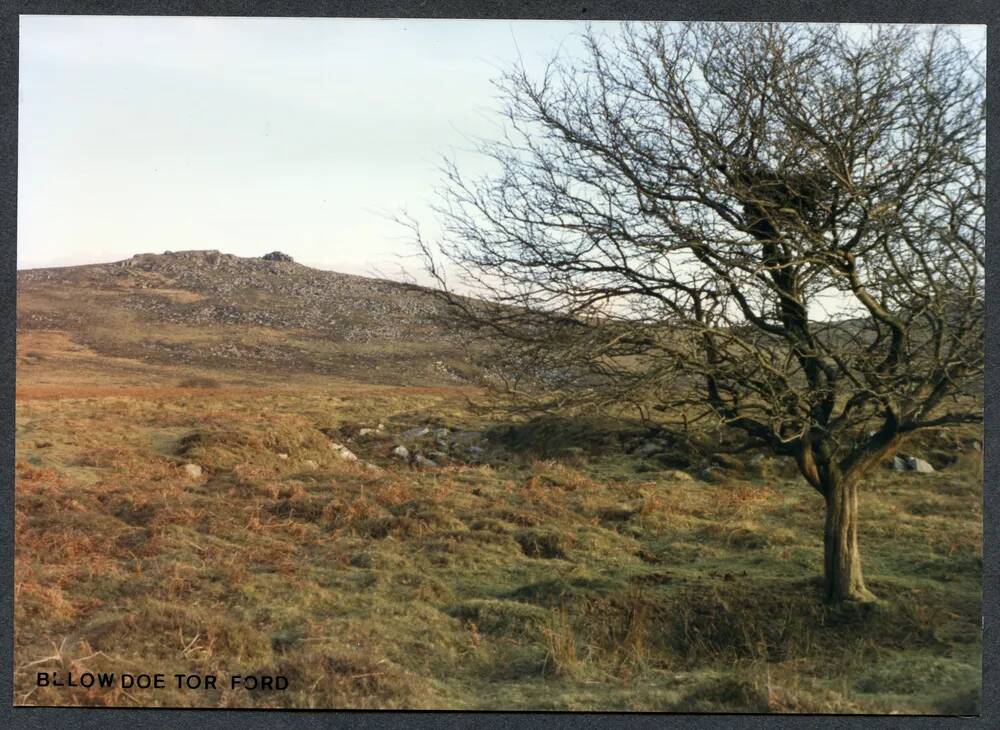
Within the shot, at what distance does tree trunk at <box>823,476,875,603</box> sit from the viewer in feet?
22.3

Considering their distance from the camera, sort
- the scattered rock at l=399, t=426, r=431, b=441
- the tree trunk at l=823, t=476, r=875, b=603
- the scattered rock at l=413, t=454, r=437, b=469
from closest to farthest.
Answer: the tree trunk at l=823, t=476, r=875, b=603 < the scattered rock at l=413, t=454, r=437, b=469 < the scattered rock at l=399, t=426, r=431, b=441

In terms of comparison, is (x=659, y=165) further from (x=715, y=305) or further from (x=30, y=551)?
(x=30, y=551)

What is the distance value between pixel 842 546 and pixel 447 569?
12.1ft

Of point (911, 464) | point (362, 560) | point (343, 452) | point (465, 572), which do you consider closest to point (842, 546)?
point (465, 572)

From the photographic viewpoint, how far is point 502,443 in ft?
37.3

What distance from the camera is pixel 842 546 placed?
6.86 m

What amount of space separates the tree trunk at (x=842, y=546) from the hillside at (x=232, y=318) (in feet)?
17.0

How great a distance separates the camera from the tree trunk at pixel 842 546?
22.3 ft

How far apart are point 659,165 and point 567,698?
161 inches

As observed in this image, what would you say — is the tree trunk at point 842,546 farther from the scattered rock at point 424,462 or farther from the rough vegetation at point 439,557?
the scattered rock at point 424,462

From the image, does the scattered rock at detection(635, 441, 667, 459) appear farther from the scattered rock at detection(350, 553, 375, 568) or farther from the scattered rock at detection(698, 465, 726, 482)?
the scattered rock at detection(350, 553, 375, 568)

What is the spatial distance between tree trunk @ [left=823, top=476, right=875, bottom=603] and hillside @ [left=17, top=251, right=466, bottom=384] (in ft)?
17.0

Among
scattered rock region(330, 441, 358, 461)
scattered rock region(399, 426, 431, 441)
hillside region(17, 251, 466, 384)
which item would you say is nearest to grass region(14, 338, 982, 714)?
scattered rock region(330, 441, 358, 461)

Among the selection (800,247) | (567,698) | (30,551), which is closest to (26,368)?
(30,551)
